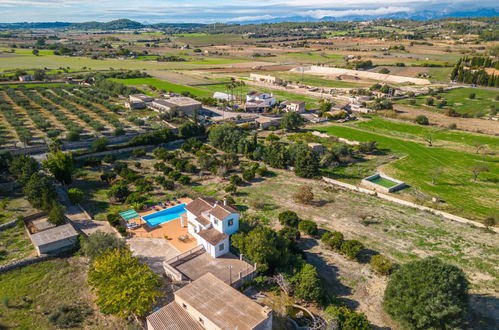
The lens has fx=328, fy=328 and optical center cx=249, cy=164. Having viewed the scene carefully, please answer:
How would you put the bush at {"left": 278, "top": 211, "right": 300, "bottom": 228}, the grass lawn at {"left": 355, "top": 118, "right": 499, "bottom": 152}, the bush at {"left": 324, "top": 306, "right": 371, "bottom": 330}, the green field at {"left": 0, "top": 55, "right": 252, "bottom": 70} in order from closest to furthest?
the bush at {"left": 324, "top": 306, "right": 371, "bottom": 330}
the bush at {"left": 278, "top": 211, "right": 300, "bottom": 228}
the grass lawn at {"left": 355, "top": 118, "right": 499, "bottom": 152}
the green field at {"left": 0, "top": 55, "right": 252, "bottom": 70}

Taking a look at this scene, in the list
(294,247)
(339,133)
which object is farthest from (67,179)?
(339,133)

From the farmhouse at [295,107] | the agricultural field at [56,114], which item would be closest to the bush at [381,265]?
the agricultural field at [56,114]

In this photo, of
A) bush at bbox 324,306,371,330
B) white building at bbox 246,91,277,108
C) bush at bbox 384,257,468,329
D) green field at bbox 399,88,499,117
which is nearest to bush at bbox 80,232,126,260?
bush at bbox 324,306,371,330

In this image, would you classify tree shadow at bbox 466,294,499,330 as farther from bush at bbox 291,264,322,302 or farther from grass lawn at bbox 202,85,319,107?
grass lawn at bbox 202,85,319,107

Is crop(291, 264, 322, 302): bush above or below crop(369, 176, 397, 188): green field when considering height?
above

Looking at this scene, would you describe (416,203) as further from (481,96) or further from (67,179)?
(481,96)
